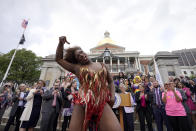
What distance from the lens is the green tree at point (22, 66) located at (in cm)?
2314

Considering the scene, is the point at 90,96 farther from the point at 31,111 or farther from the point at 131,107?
the point at 31,111

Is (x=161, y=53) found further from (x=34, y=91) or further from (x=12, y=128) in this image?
(x=12, y=128)

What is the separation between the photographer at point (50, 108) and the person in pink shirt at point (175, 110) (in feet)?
13.1

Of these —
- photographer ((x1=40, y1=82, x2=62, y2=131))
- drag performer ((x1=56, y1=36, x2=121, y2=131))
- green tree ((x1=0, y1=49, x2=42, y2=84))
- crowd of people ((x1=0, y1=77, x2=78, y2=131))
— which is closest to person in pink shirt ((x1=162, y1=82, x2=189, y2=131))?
drag performer ((x1=56, y1=36, x2=121, y2=131))

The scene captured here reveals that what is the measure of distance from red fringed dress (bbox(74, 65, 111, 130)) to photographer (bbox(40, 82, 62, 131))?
9.75ft

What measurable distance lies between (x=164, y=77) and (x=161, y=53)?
2.90m

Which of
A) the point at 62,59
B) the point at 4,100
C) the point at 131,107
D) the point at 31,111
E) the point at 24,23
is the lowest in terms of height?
the point at 31,111

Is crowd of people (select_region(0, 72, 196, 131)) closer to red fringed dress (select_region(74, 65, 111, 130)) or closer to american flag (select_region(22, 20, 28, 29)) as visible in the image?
red fringed dress (select_region(74, 65, 111, 130))

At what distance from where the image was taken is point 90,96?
136 centimetres

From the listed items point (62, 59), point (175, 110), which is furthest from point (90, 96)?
point (175, 110)

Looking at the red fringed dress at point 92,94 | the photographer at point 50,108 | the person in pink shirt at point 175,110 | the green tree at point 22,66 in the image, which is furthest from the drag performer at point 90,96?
the green tree at point 22,66

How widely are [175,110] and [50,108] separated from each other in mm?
4316

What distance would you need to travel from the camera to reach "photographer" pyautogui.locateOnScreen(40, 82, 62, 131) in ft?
11.8

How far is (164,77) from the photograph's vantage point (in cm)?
1017
